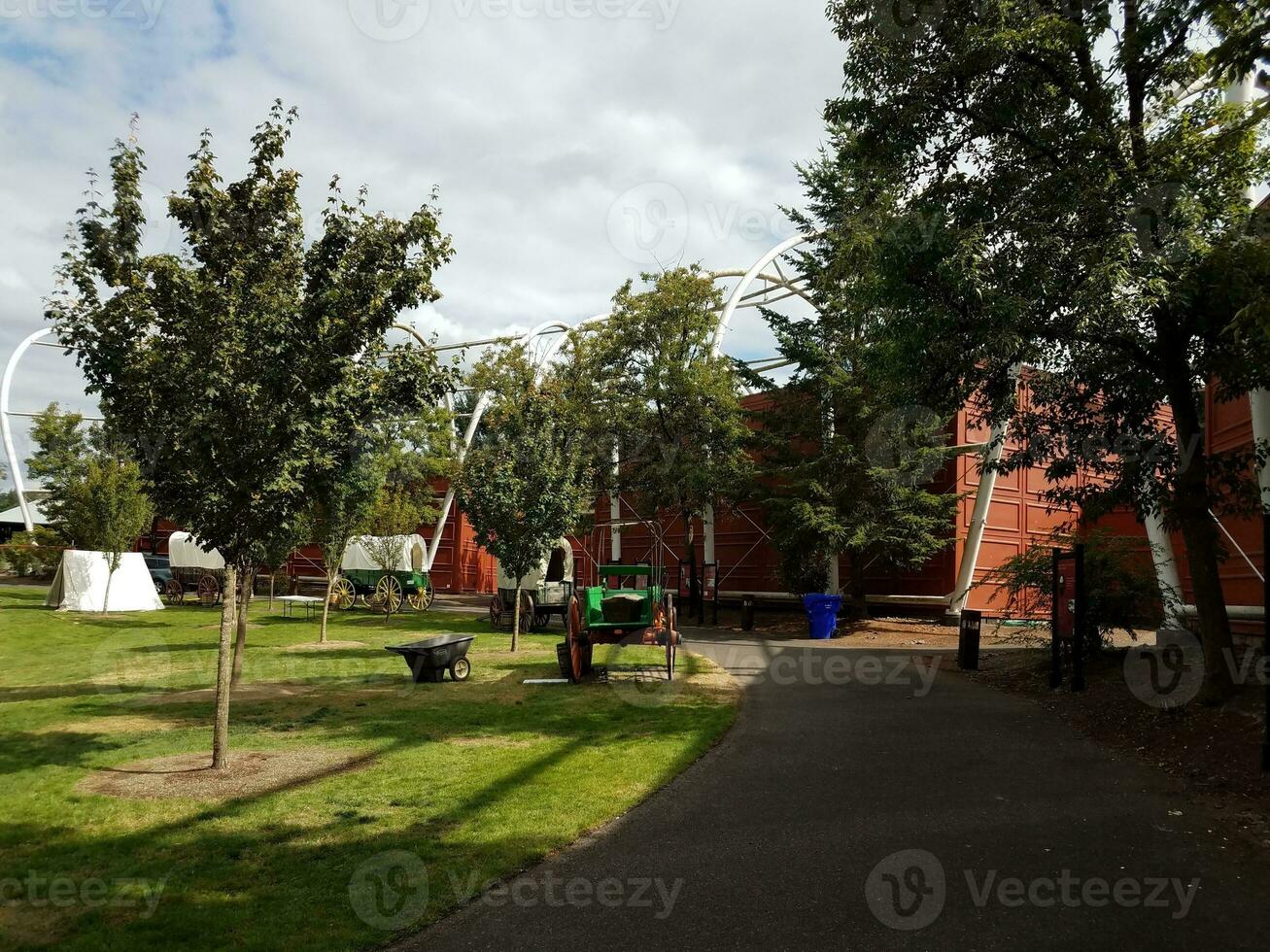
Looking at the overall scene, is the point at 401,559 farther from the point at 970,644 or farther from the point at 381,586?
the point at 970,644

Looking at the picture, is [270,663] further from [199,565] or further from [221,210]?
[199,565]

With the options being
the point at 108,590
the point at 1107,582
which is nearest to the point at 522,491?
the point at 1107,582

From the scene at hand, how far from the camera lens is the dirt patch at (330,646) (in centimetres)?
1736

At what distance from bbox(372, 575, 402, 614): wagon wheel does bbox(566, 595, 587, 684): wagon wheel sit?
15.1 m

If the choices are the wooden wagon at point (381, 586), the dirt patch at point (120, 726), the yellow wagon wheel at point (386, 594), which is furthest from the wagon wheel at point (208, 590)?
the dirt patch at point (120, 726)

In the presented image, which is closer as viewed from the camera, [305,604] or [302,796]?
[302,796]

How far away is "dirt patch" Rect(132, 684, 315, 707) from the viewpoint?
452 inches

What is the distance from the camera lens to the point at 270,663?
15.1m

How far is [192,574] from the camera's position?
34594mm

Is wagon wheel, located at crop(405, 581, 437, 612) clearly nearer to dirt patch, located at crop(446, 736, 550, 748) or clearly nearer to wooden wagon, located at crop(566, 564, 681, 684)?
wooden wagon, located at crop(566, 564, 681, 684)

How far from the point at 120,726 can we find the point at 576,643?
6.04 metres

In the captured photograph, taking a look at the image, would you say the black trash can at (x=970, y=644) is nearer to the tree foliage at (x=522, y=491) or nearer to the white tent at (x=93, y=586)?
the tree foliage at (x=522, y=491)

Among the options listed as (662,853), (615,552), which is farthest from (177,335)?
(615,552)

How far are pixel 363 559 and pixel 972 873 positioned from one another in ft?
91.9
